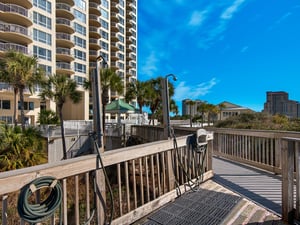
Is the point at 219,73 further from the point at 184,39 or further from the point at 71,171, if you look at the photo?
the point at 71,171

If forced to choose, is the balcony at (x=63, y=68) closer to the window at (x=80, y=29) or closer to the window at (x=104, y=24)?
the window at (x=80, y=29)

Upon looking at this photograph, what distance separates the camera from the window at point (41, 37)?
24953 mm

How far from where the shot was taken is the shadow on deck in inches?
103

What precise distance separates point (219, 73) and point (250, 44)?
1442 cm

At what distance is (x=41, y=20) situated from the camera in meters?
25.8

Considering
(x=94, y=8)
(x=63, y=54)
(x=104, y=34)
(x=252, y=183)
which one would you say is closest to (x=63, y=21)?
(x=63, y=54)

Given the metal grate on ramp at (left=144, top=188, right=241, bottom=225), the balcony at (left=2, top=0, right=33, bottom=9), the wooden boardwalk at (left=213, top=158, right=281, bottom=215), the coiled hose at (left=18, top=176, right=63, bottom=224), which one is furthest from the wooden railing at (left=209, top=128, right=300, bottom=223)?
the balcony at (left=2, top=0, right=33, bottom=9)

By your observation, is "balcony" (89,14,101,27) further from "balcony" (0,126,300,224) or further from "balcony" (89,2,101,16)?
"balcony" (0,126,300,224)

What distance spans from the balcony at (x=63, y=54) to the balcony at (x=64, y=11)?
4.89m

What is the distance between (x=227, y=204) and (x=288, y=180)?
94cm

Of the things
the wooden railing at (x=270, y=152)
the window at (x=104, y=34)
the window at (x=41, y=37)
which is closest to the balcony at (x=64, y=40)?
the window at (x=41, y=37)

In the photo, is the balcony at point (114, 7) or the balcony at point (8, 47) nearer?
the balcony at point (8, 47)

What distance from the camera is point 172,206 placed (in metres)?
3.01

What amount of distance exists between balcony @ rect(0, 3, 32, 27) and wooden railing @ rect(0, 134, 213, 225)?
24359 millimetres
